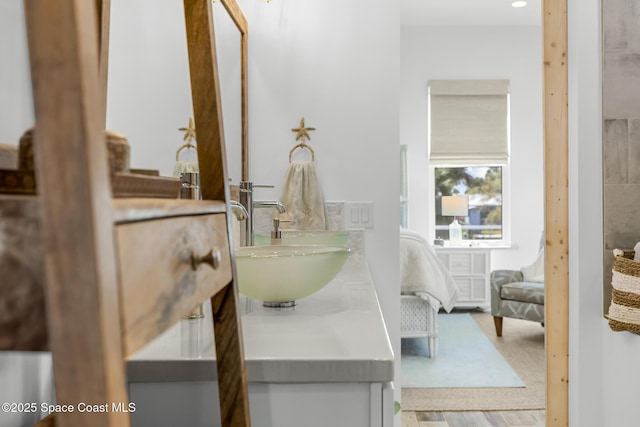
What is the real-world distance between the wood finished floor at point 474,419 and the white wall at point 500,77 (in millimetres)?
3072

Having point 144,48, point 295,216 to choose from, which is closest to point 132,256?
point 144,48

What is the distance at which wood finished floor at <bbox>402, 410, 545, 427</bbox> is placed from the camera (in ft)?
8.91

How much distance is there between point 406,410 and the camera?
2.91 meters

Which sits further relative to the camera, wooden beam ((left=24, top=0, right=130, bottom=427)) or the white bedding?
the white bedding

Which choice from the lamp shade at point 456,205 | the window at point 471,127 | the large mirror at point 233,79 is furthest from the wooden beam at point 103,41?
the window at point 471,127

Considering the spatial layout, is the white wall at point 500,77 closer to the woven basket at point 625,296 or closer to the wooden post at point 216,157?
the woven basket at point 625,296

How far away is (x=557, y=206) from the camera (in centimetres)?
236

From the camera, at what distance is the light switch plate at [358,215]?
2414 mm

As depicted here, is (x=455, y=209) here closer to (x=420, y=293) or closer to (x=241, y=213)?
(x=420, y=293)

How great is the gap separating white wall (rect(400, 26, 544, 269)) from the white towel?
3564 millimetres

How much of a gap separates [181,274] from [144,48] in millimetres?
772

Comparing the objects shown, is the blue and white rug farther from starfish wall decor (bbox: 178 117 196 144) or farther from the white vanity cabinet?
the white vanity cabinet

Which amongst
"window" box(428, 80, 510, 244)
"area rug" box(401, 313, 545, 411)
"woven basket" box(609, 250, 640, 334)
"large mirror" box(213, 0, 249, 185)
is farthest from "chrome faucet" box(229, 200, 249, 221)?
"window" box(428, 80, 510, 244)

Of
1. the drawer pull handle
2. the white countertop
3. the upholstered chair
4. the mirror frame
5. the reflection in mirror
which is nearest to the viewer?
the drawer pull handle
